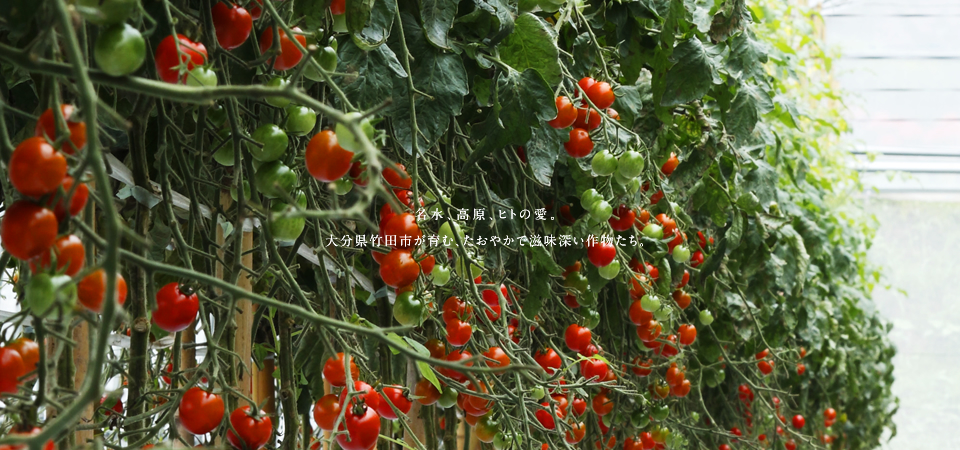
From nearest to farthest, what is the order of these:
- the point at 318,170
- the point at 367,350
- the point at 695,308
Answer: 1. the point at 318,170
2. the point at 367,350
3. the point at 695,308

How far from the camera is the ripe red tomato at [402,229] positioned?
609 mm

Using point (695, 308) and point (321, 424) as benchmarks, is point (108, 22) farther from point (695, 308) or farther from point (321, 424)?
point (695, 308)

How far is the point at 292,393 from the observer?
0.70 meters

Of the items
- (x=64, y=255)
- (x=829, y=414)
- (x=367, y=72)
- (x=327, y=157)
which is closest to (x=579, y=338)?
(x=367, y=72)

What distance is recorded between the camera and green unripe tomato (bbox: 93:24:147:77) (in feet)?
1.05

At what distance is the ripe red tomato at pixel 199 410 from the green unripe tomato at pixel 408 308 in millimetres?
182

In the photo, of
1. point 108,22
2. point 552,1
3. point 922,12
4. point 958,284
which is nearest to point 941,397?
point 958,284

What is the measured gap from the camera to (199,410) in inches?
19.6

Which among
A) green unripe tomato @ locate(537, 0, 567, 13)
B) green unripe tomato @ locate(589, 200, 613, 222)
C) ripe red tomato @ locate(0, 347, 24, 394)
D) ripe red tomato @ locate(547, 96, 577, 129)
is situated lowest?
ripe red tomato @ locate(0, 347, 24, 394)

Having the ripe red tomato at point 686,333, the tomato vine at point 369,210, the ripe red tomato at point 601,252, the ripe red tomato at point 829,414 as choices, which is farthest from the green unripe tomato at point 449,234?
the ripe red tomato at point 829,414

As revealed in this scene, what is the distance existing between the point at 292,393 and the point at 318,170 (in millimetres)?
338

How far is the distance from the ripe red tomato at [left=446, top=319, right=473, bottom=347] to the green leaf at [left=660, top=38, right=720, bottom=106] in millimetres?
418

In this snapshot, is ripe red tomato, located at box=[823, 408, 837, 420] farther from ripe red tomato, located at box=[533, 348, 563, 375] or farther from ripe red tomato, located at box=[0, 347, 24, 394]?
ripe red tomato, located at box=[0, 347, 24, 394]

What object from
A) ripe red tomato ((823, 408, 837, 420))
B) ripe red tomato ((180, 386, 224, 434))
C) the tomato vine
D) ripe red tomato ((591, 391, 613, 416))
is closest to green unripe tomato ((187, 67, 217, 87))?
the tomato vine
